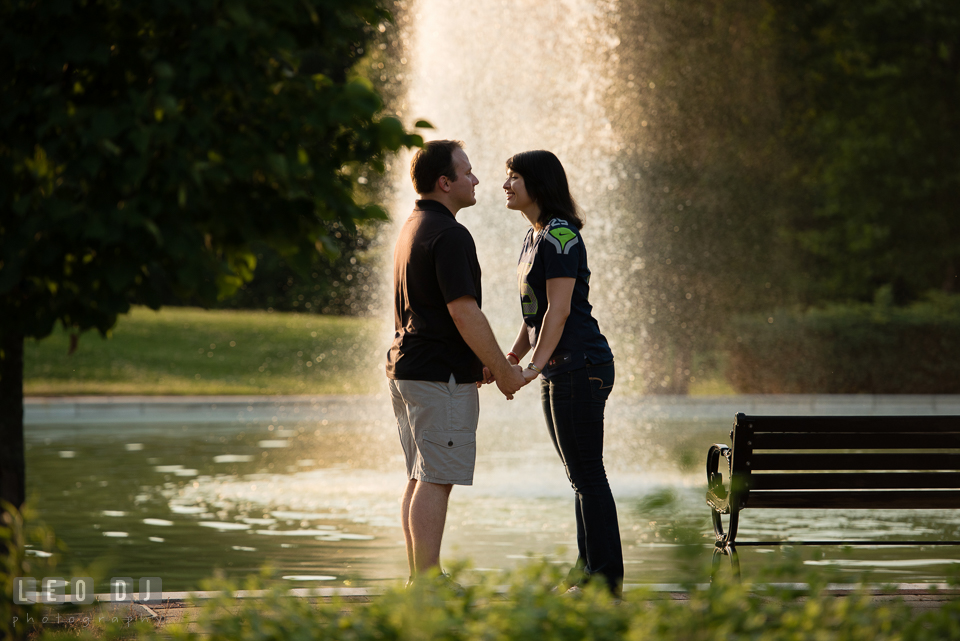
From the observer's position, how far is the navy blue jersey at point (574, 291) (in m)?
3.93

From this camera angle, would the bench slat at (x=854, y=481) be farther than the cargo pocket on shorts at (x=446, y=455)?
Yes

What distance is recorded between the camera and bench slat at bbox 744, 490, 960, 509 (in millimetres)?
4375

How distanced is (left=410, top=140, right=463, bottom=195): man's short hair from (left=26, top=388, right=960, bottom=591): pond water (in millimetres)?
1477

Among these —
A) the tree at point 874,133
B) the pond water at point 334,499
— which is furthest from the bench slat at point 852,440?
the tree at point 874,133

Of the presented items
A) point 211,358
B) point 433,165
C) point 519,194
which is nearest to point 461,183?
point 433,165

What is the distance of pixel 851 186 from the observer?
20.5 metres

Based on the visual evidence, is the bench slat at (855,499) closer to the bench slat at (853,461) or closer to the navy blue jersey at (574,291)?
the bench slat at (853,461)

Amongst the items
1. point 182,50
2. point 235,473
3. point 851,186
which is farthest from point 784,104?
point 182,50

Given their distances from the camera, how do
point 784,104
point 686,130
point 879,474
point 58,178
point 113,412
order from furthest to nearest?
point 784,104, point 686,130, point 113,412, point 879,474, point 58,178

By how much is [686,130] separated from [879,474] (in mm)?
14007

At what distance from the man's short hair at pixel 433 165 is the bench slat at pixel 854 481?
179 centimetres

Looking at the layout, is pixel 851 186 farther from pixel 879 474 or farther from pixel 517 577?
pixel 517 577

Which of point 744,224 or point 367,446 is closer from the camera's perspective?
point 367,446

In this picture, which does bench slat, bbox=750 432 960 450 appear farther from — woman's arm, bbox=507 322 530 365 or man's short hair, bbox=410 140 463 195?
man's short hair, bbox=410 140 463 195
